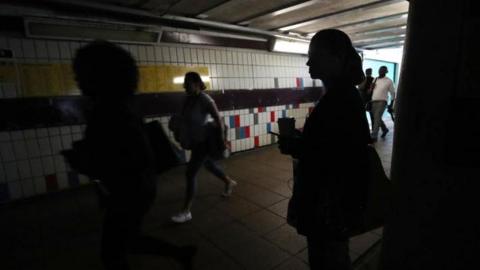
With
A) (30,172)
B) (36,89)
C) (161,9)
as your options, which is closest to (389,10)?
(161,9)

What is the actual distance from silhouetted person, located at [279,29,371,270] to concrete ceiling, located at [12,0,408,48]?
2.52 meters

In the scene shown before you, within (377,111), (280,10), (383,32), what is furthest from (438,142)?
(383,32)

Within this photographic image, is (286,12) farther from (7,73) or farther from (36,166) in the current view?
(36,166)

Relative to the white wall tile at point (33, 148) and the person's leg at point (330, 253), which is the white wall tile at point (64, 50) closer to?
the white wall tile at point (33, 148)

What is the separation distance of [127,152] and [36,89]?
2735 millimetres

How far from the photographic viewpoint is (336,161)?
1061 millimetres

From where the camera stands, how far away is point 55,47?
10.5 feet

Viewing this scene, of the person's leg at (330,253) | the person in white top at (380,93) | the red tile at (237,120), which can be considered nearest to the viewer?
the person's leg at (330,253)

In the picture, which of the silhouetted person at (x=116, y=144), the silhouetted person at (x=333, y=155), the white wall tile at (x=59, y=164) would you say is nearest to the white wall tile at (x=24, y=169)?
the white wall tile at (x=59, y=164)

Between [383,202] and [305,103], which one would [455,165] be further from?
[305,103]

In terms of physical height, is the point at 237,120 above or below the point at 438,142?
below

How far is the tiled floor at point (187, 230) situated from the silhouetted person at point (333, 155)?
0.98 m

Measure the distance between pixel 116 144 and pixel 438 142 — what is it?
1.57m

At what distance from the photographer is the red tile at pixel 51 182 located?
328 centimetres
